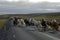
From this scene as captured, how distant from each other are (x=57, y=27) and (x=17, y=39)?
35.1 feet

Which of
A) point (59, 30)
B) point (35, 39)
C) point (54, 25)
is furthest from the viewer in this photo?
point (54, 25)

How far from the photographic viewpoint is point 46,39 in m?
20.5

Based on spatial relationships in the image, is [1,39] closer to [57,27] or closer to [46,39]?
[46,39]

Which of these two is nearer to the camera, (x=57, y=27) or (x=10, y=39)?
(x=10, y=39)

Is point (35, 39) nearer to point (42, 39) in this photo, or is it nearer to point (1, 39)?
point (42, 39)

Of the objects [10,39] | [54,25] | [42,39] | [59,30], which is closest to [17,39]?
[10,39]

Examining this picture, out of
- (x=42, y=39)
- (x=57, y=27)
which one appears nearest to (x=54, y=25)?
(x=57, y=27)

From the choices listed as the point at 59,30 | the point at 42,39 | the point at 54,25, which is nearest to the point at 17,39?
the point at 42,39

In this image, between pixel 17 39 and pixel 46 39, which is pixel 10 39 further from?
pixel 46 39

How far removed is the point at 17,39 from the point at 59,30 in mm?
9526

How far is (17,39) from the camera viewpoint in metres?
20.8

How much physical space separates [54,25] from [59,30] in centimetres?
361

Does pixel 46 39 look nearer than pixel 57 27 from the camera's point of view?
Yes

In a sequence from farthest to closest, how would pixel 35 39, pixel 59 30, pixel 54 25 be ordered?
pixel 54 25
pixel 59 30
pixel 35 39
